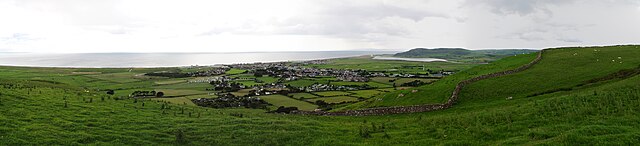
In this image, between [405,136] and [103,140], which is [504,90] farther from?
[103,140]

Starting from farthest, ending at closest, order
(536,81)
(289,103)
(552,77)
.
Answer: (289,103) → (552,77) → (536,81)

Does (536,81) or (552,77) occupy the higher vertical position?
(552,77)

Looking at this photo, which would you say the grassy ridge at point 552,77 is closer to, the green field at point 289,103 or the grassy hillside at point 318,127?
the grassy hillside at point 318,127

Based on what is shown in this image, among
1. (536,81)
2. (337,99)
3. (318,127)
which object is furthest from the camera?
(337,99)

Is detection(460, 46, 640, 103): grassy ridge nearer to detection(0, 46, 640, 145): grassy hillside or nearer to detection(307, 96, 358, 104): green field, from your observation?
detection(0, 46, 640, 145): grassy hillside

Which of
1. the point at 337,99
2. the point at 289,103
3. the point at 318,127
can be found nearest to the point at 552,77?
the point at 337,99

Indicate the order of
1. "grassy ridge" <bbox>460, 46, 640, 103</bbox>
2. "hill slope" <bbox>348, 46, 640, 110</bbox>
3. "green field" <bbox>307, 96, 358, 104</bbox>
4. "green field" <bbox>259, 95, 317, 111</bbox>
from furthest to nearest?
1. "green field" <bbox>307, 96, 358, 104</bbox>
2. "green field" <bbox>259, 95, 317, 111</bbox>
3. "hill slope" <bbox>348, 46, 640, 110</bbox>
4. "grassy ridge" <bbox>460, 46, 640, 103</bbox>

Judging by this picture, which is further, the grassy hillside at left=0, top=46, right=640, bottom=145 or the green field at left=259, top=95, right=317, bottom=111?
the green field at left=259, top=95, right=317, bottom=111

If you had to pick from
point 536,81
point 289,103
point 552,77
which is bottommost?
point 289,103

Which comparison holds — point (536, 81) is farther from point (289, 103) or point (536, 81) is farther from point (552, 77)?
point (289, 103)

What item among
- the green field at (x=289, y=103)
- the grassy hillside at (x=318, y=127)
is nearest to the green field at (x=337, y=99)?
the green field at (x=289, y=103)

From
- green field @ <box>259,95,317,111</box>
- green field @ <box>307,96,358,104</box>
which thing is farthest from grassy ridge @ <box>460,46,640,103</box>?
green field @ <box>307,96,358,104</box>

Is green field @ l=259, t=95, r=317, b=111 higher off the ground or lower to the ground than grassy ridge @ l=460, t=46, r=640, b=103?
lower
